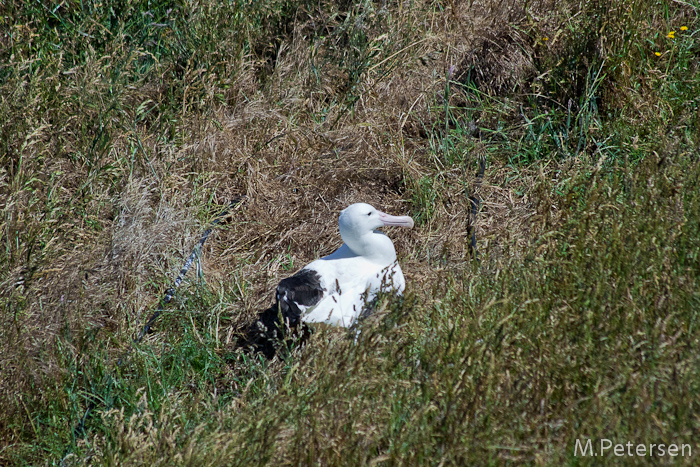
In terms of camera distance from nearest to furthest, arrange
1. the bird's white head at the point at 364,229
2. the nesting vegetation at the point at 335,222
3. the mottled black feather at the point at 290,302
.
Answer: the nesting vegetation at the point at 335,222 → the mottled black feather at the point at 290,302 → the bird's white head at the point at 364,229

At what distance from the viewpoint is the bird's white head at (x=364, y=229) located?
3623 mm

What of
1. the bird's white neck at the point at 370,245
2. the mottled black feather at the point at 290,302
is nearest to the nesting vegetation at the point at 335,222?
the mottled black feather at the point at 290,302

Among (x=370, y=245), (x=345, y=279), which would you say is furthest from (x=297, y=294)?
(x=370, y=245)

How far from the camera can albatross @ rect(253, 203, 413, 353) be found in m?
3.33

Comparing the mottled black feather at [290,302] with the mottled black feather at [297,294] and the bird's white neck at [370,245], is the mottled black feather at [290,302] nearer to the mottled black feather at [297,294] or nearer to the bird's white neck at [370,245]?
the mottled black feather at [297,294]

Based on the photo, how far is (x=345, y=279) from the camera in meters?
3.59

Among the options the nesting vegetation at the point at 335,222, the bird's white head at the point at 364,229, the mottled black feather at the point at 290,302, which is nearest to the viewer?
the nesting vegetation at the point at 335,222

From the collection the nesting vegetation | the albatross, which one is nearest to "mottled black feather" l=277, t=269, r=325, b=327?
the albatross

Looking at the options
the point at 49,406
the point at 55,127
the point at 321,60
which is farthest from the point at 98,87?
the point at 49,406

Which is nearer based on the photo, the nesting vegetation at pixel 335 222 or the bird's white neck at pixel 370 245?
the nesting vegetation at pixel 335 222

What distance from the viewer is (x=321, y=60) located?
16.8ft

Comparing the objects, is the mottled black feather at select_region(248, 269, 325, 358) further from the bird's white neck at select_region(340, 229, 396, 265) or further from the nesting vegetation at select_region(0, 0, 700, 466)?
the bird's white neck at select_region(340, 229, 396, 265)

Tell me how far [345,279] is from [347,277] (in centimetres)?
2

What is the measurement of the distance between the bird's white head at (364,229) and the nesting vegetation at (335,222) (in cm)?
32
